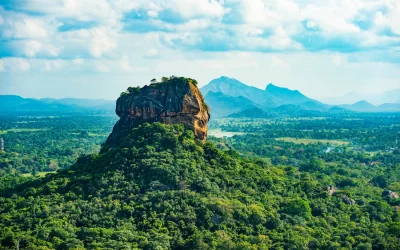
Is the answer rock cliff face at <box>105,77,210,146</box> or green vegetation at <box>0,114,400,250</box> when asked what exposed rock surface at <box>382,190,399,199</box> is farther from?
rock cliff face at <box>105,77,210,146</box>

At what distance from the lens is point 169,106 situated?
50469 mm

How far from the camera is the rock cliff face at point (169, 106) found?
50.2 m

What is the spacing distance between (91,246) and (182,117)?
2127cm

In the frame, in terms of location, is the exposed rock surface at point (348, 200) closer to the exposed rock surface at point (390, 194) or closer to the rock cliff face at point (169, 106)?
the exposed rock surface at point (390, 194)

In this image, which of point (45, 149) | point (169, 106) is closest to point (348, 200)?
point (169, 106)

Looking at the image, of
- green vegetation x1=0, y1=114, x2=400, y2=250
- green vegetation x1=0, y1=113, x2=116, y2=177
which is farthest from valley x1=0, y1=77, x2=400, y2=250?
green vegetation x1=0, y1=113, x2=116, y2=177

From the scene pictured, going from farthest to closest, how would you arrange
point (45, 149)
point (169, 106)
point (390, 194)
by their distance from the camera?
point (45, 149) < point (390, 194) < point (169, 106)

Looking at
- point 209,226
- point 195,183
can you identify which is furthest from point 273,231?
point 195,183

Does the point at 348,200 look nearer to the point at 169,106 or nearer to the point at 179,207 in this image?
the point at 179,207

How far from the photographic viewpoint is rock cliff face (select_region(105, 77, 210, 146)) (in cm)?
5025

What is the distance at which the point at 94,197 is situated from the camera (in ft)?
131

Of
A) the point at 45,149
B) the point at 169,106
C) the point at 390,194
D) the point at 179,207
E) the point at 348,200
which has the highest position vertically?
the point at 169,106

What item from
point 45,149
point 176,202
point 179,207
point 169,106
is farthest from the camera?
point 45,149

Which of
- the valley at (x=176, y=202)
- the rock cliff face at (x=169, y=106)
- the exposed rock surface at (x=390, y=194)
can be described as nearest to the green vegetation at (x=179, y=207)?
the valley at (x=176, y=202)
